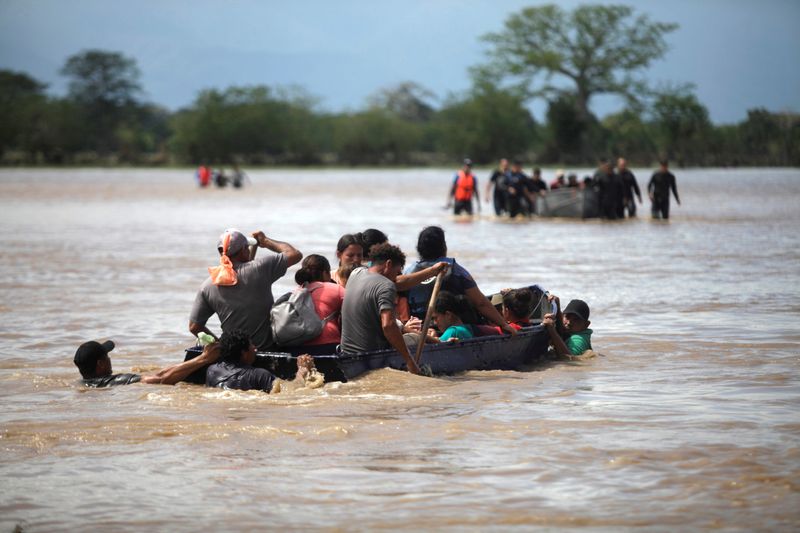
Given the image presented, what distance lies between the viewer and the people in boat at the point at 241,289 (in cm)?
995

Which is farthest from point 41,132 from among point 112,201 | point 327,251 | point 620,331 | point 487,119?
point 620,331

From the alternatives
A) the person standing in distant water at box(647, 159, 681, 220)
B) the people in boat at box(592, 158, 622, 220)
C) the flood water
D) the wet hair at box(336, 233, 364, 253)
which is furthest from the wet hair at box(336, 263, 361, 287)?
the people in boat at box(592, 158, 622, 220)

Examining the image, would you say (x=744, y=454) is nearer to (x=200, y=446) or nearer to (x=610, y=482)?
(x=610, y=482)

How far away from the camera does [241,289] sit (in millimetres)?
9984

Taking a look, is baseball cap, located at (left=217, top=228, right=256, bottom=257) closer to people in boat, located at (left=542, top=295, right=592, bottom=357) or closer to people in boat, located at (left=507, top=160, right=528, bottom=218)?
people in boat, located at (left=542, top=295, right=592, bottom=357)

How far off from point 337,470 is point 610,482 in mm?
1626

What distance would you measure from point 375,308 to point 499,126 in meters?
94.5

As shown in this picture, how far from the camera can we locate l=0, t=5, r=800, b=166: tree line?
294 feet

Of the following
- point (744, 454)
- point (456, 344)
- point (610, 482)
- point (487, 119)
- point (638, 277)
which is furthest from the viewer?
point (487, 119)

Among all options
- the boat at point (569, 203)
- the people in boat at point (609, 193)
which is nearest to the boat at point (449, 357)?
the people in boat at point (609, 193)

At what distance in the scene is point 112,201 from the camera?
47781 millimetres

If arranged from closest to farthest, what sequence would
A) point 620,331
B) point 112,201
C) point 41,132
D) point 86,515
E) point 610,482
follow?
point 86,515 → point 610,482 → point 620,331 → point 112,201 → point 41,132

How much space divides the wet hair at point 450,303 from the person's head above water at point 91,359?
107 inches

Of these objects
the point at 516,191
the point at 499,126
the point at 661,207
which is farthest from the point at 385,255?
the point at 499,126
